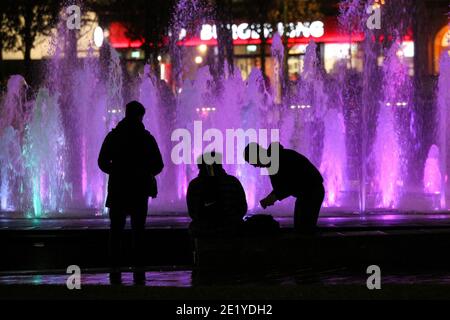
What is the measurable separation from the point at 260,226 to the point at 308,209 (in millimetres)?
531

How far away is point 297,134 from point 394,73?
682 cm

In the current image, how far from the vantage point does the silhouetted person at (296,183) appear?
22.9 ft

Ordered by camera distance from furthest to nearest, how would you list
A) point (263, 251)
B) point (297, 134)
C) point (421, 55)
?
point (421, 55), point (297, 134), point (263, 251)

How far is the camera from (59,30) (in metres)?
35.7

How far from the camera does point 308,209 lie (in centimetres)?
734

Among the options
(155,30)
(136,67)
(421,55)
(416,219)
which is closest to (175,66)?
(136,67)

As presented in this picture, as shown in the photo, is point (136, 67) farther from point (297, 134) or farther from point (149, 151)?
point (149, 151)

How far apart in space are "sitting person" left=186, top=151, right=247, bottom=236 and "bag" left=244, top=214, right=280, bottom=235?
0.25ft

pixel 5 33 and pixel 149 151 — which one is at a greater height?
pixel 5 33
